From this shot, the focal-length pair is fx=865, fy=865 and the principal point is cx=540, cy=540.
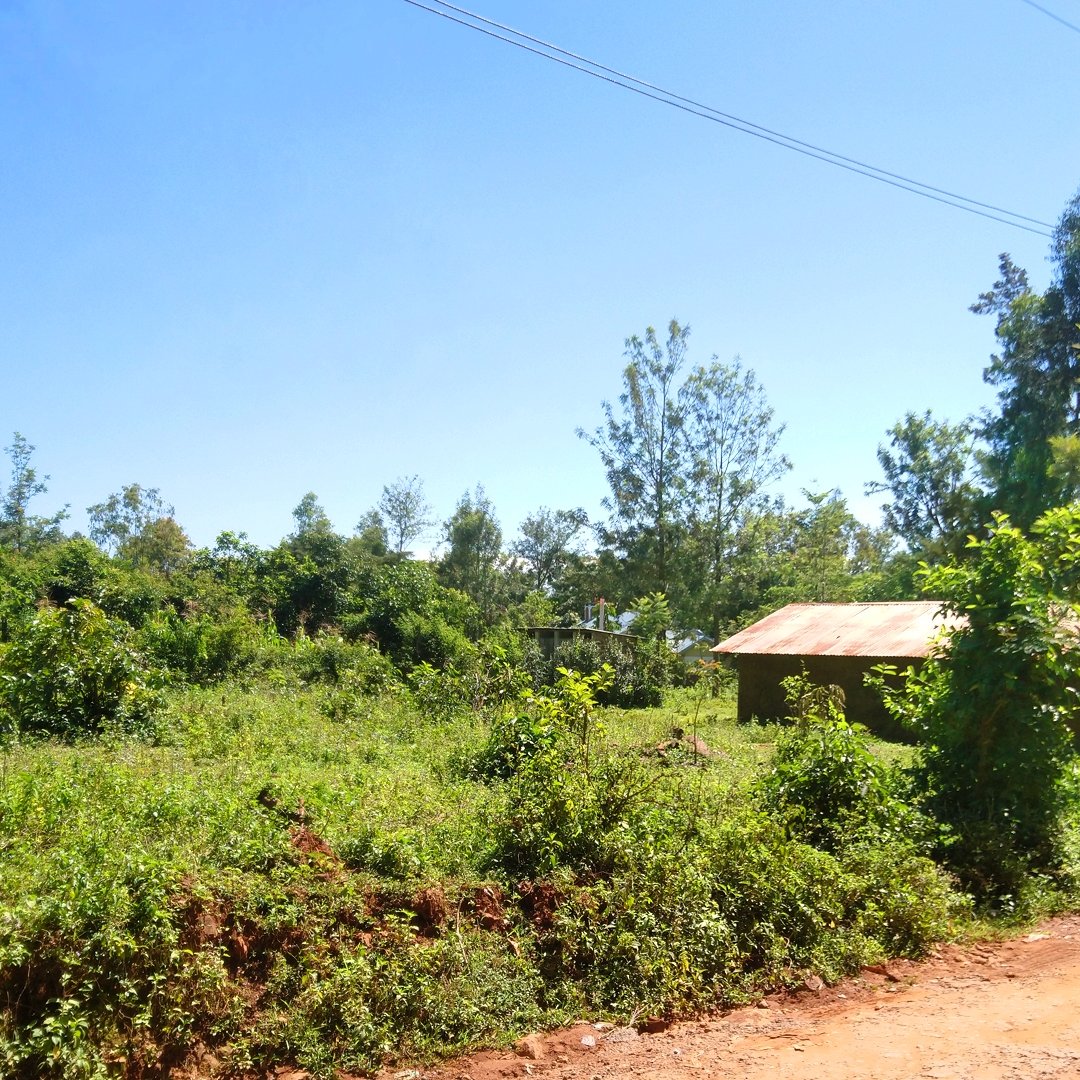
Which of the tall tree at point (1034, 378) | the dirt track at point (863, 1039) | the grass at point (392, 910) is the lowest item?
the dirt track at point (863, 1039)

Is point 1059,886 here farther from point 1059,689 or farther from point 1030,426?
point 1030,426

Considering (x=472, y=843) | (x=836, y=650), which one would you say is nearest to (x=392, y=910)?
→ (x=472, y=843)

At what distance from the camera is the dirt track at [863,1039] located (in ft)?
16.3

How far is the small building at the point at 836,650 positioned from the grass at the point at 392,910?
866cm

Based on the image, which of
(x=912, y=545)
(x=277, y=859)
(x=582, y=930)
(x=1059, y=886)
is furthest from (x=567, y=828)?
(x=912, y=545)

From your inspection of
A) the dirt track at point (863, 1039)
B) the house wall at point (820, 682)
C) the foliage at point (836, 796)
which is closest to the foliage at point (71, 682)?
the foliage at point (836, 796)

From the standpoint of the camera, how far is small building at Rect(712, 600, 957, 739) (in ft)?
55.0

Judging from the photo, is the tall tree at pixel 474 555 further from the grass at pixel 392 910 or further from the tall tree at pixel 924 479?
the grass at pixel 392 910

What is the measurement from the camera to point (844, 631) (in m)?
18.4

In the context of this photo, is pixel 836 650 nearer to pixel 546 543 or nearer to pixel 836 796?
pixel 836 796

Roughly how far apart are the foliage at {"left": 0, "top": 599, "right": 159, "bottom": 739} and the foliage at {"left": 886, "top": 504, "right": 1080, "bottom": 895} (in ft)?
37.3

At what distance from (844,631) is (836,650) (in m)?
1.22

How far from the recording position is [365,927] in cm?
607

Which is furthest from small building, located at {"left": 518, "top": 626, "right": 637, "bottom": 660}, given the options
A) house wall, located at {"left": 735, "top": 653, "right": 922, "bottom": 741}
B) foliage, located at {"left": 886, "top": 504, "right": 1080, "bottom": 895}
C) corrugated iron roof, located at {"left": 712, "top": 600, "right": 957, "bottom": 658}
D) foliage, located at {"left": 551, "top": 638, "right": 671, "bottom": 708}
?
foliage, located at {"left": 886, "top": 504, "right": 1080, "bottom": 895}
